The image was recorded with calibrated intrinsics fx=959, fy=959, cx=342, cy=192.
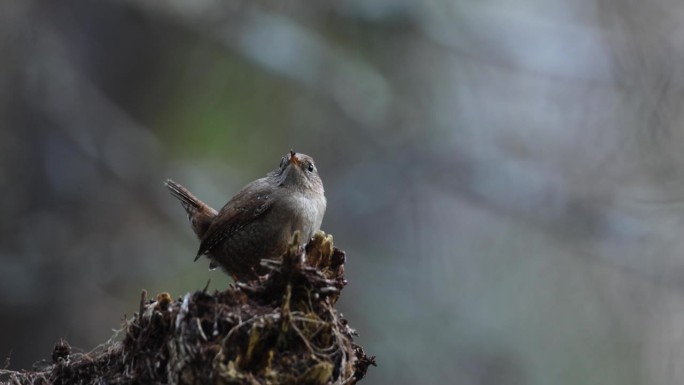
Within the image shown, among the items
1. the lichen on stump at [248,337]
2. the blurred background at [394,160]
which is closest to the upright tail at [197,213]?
the lichen on stump at [248,337]

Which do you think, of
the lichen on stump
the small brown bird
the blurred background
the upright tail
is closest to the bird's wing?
the small brown bird

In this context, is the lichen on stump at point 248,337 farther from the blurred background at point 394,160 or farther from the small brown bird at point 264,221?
the blurred background at point 394,160


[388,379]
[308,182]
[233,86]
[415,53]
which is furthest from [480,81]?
[308,182]

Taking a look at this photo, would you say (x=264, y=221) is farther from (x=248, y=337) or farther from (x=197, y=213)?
(x=248, y=337)

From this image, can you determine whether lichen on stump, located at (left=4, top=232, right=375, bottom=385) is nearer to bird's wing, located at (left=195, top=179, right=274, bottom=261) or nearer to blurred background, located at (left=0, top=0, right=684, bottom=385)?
bird's wing, located at (left=195, top=179, right=274, bottom=261)

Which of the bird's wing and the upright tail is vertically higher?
the upright tail
